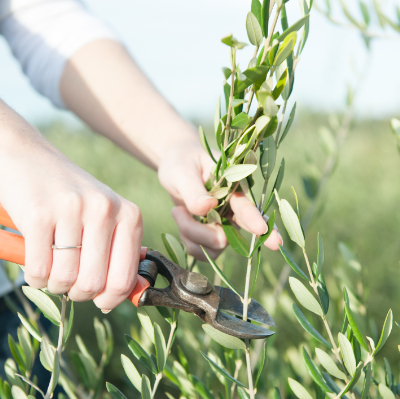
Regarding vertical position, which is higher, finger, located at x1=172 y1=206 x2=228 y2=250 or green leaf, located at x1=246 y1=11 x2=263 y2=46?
green leaf, located at x1=246 y1=11 x2=263 y2=46

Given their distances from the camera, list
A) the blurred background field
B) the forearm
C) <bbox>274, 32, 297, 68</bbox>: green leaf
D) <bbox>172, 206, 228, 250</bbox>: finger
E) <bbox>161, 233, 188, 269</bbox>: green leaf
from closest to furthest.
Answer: <bbox>274, 32, 297, 68</bbox>: green leaf < <bbox>161, 233, 188, 269</bbox>: green leaf < <bbox>172, 206, 228, 250</bbox>: finger < the forearm < the blurred background field

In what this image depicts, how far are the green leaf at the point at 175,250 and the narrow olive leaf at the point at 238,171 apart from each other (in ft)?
0.52

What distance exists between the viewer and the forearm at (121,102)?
1023 millimetres

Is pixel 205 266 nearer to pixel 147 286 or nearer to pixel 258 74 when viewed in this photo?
pixel 147 286

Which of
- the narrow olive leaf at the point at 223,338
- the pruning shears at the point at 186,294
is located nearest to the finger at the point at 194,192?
the pruning shears at the point at 186,294

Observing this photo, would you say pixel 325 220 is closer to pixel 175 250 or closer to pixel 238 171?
pixel 175 250

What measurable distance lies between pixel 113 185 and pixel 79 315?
124 cm

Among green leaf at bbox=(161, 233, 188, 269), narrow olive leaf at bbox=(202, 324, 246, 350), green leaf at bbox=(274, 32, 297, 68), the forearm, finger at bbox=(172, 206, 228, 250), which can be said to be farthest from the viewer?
the forearm

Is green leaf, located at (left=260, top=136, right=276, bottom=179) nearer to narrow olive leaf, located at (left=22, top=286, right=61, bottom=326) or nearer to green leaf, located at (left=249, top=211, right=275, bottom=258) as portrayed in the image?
green leaf, located at (left=249, top=211, right=275, bottom=258)

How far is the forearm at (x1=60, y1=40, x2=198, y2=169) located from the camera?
3.36 ft

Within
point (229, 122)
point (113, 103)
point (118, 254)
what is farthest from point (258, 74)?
point (113, 103)

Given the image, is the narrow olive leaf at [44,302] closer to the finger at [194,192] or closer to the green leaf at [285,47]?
the finger at [194,192]

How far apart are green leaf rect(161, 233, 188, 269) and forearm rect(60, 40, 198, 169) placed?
1.34 ft

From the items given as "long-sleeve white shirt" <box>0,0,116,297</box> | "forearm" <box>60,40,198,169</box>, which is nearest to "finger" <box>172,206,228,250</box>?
"forearm" <box>60,40,198,169</box>
